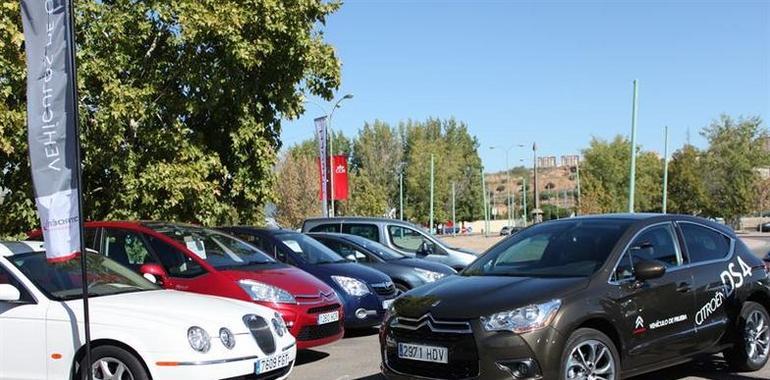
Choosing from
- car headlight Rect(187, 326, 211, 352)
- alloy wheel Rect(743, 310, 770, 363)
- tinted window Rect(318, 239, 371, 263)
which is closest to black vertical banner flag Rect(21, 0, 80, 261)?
car headlight Rect(187, 326, 211, 352)

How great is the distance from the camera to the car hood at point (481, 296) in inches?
212

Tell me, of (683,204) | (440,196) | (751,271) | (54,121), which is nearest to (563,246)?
(751,271)

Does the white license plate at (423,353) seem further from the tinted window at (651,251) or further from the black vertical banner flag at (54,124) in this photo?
the black vertical banner flag at (54,124)

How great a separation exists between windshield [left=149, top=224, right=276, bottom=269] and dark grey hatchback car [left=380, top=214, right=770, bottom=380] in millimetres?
3000

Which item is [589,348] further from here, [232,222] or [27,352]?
[232,222]

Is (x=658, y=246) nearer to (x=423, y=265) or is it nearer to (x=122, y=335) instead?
(x=122, y=335)

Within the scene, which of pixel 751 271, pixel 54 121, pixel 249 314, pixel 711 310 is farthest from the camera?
pixel 751 271

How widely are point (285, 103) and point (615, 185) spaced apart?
80547 mm

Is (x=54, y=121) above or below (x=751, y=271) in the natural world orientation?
above

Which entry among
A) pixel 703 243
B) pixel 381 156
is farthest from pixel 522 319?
pixel 381 156

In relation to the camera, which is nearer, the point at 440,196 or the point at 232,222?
the point at 232,222

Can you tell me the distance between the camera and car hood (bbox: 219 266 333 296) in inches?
317

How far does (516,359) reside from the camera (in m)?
5.20

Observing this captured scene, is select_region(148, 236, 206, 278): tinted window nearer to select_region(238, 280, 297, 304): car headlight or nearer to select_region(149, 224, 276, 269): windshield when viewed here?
select_region(149, 224, 276, 269): windshield
